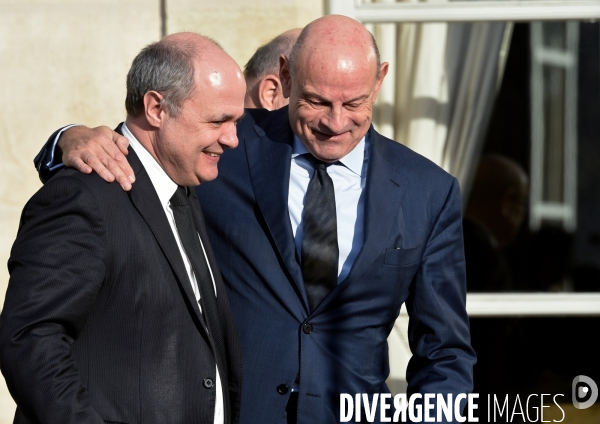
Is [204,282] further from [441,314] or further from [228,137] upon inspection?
[441,314]

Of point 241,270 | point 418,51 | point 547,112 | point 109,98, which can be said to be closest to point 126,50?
point 109,98

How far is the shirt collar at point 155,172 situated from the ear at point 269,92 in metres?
1.14

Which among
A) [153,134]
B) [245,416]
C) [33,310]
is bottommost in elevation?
A: [245,416]

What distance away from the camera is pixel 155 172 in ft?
7.87

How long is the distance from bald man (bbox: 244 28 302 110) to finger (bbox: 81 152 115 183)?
50.7 inches

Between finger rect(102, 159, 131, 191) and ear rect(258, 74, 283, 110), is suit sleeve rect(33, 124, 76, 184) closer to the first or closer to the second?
finger rect(102, 159, 131, 191)

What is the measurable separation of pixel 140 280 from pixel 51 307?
240 millimetres

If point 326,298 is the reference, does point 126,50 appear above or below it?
above

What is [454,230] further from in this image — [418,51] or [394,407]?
[418,51]

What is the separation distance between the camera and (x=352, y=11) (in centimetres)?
378

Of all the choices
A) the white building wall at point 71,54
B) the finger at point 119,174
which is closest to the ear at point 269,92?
the white building wall at point 71,54

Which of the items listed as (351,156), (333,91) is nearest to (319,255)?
(351,156)

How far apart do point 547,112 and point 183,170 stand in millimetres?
4800

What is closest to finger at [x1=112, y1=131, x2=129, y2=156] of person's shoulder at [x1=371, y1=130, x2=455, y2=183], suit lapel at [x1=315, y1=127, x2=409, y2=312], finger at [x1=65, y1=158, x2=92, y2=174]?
finger at [x1=65, y1=158, x2=92, y2=174]
